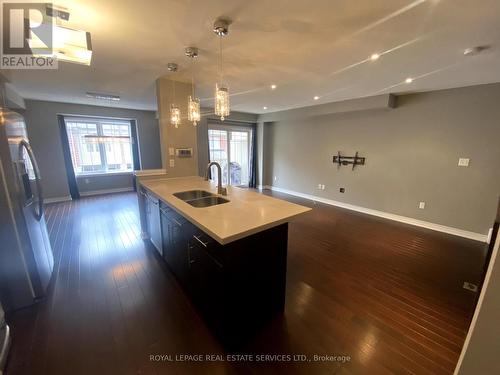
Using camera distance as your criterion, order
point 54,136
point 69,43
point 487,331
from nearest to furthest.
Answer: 1. point 487,331
2. point 69,43
3. point 54,136

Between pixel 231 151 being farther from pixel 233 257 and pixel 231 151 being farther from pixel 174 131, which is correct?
pixel 233 257

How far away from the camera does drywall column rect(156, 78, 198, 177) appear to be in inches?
116

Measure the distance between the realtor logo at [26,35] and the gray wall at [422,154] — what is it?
5.00 metres

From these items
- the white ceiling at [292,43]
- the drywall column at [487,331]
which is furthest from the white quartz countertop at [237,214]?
the white ceiling at [292,43]

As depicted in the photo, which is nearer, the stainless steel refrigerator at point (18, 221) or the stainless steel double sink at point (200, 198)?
the stainless steel refrigerator at point (18, 221)

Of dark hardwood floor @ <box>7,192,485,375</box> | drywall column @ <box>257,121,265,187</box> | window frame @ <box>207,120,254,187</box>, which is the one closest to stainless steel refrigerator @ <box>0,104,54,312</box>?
dark hardwood floor @ <box>7,192,485,375</box>

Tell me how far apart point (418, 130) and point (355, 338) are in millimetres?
3875

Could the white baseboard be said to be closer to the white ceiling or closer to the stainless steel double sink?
the white ceiling

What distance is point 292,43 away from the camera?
1962 millimetres

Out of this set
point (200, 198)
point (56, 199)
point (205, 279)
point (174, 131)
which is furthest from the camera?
point (56, 199)

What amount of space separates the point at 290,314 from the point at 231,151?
541 centimetres

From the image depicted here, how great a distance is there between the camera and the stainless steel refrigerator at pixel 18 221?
166 cm

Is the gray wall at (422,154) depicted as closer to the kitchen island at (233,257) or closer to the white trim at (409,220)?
the white trim at (409,220)

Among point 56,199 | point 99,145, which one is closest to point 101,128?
point 99,145
